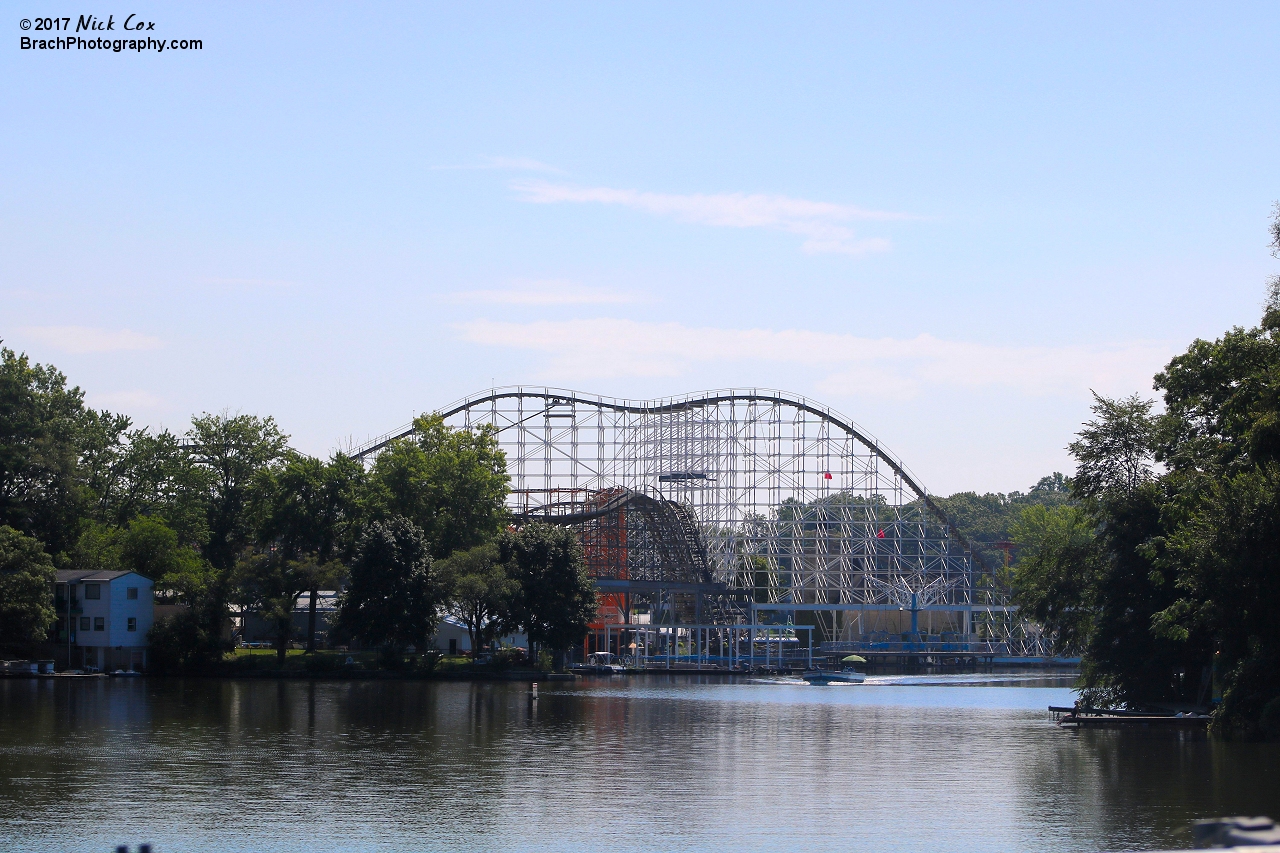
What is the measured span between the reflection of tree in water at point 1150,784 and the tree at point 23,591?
47.8 m

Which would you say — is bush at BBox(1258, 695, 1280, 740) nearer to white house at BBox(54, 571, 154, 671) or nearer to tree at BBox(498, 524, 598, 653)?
tree at BBox(498, 524, 598, 653)

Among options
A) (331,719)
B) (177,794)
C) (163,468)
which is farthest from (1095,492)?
(163,468)

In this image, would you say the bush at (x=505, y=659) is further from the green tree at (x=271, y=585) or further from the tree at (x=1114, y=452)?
the tree at (x=1114, y=452)

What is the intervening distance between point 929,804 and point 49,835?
57.4ft

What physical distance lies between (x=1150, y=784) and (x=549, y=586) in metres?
44.1

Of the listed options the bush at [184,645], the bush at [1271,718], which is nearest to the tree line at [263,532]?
the bush at [184,645]

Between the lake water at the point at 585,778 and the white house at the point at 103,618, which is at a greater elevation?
the white house at the point at 103,618

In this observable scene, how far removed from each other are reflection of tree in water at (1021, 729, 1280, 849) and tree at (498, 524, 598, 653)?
113ft

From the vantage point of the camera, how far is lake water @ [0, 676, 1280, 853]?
24.5 meters

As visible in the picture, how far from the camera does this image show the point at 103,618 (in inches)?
2795

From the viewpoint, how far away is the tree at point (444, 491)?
76688 millimetres

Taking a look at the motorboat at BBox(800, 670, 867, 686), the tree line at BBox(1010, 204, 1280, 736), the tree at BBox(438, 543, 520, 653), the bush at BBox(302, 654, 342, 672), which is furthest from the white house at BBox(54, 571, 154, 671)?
the tree line at BBox(1010, 204, 1280, 736)

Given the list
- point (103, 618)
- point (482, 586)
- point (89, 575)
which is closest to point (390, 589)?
point (482, 586)

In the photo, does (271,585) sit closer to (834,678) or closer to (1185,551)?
(834,678)
